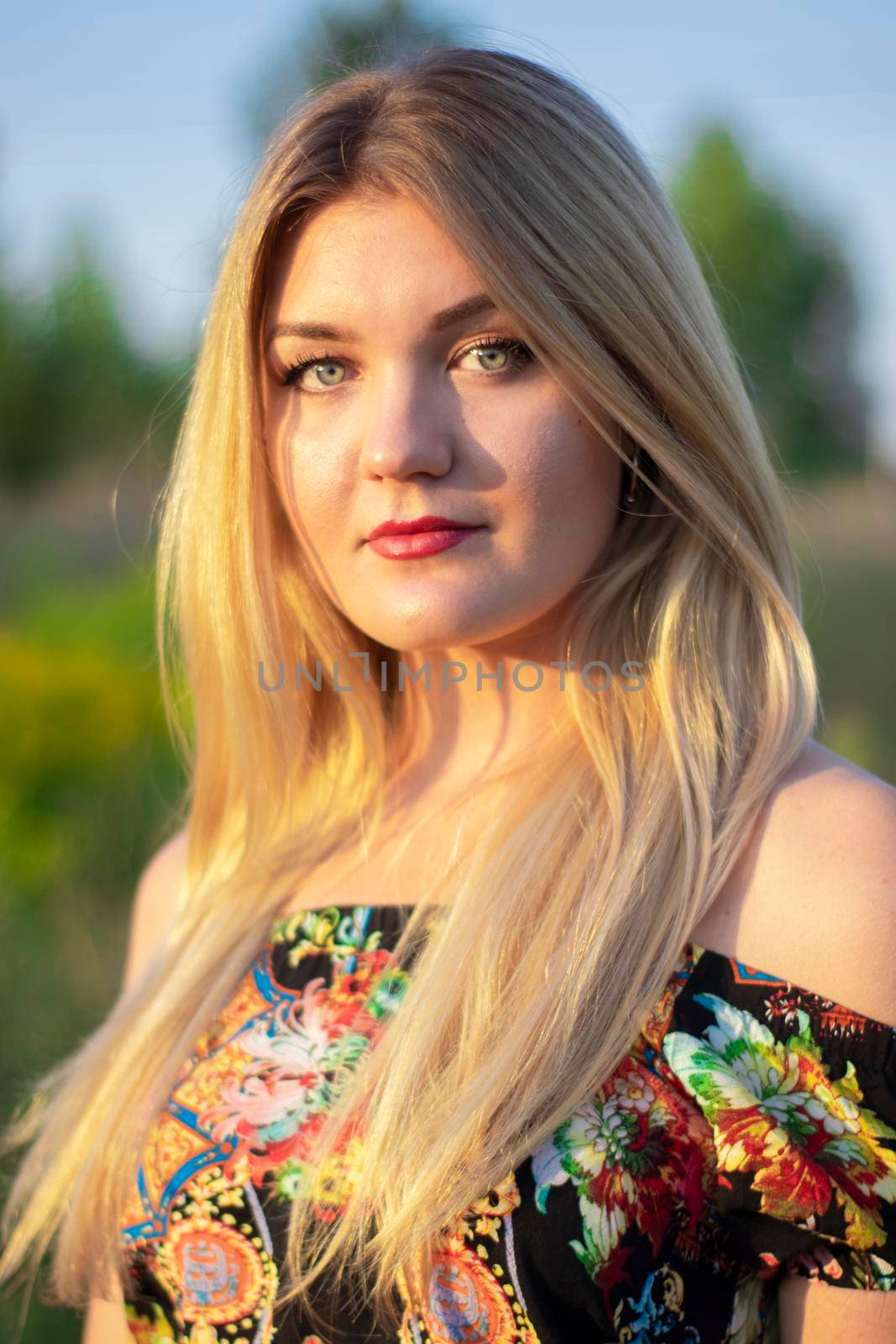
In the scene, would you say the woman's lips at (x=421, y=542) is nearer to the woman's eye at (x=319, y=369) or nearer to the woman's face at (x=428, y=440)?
the woman's face at (x=428, y=440)

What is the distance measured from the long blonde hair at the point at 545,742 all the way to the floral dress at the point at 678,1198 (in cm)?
5

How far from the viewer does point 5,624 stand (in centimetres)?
755

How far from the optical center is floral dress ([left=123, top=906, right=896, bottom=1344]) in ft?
4.38

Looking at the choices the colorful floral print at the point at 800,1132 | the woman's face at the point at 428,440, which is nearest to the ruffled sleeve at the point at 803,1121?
the colorful floral print at the point at 800,1132

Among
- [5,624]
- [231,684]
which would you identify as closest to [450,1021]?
[231,684]

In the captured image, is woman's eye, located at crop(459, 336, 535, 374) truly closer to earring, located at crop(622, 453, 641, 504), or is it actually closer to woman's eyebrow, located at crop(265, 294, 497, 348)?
woman's eyebrow, located at crop(265, 294, 497, 348)

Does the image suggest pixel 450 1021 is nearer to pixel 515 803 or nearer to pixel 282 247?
pixel 515 803

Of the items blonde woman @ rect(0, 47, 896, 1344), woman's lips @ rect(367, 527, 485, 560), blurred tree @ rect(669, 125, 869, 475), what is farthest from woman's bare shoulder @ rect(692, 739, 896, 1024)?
blurred tree @ rect(669, 125, 869, 475)

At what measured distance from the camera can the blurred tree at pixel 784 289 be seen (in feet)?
52.5

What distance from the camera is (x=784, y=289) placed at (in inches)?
684

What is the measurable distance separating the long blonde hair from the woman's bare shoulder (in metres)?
0.04

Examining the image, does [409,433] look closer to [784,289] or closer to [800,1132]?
[800,1132]

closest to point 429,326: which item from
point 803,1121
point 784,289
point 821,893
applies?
point 821,893

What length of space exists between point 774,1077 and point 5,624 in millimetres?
7071
